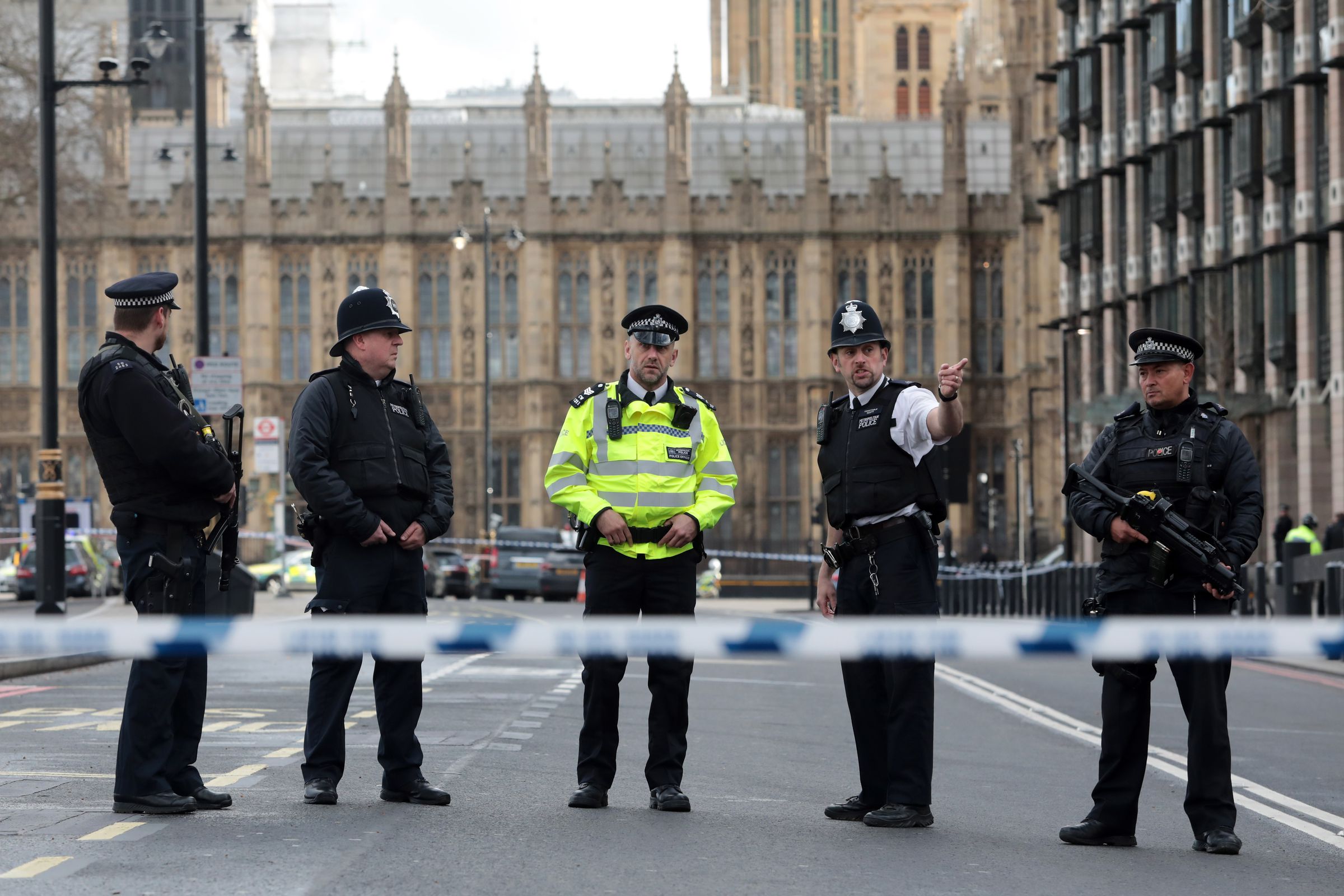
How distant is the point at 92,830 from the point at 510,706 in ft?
20.3

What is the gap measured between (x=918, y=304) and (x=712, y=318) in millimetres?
5812

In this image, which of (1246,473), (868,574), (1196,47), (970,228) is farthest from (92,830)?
(970,228)

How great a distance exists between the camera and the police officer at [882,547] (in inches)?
301

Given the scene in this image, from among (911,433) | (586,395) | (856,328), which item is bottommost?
(911,433)

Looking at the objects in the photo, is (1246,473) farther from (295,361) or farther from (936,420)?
(295,361)

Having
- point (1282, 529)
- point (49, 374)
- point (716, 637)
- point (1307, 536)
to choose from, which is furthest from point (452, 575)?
point (716, 637)

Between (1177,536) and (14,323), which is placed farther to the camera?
(14,323)

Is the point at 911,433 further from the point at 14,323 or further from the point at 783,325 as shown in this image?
the point at 14,323

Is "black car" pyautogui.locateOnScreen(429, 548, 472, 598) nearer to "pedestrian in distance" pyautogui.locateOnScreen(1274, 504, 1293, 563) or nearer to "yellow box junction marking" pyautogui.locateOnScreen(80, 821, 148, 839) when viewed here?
"pedestrian in distance" pyautogui.locateOnScreen(1274, 504, 1293, 563)

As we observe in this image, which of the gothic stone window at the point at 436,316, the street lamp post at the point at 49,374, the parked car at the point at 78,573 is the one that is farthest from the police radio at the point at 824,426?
the gothic stone window at the point at 436,316

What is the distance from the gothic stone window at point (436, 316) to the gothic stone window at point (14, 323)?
11247 mm

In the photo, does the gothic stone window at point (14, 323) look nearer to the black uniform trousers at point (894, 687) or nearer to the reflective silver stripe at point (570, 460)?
the reflective silver stripe at point (570, 460)

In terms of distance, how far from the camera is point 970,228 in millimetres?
61500

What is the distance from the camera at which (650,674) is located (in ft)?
26.0
